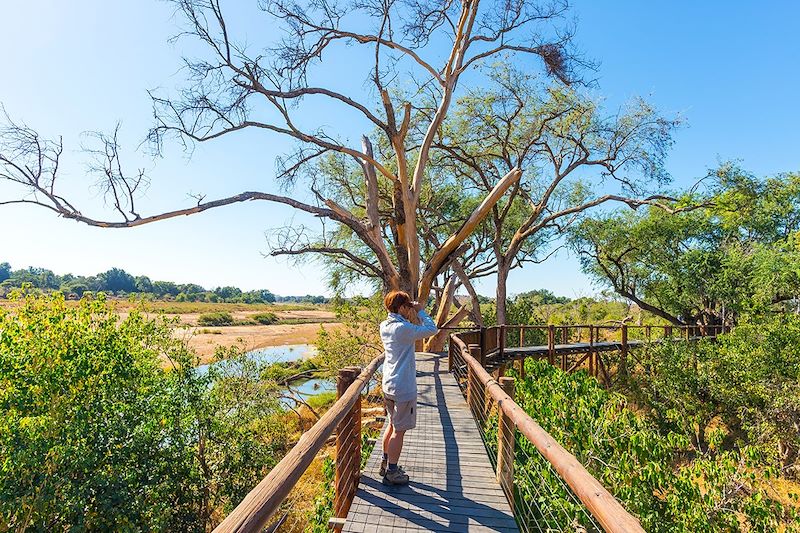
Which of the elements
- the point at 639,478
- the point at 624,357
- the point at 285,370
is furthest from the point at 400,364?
the point at 285,370

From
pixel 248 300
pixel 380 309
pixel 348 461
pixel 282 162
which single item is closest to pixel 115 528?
pixel 348 461

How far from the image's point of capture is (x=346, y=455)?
12.3 ft

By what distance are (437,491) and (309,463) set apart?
212cm

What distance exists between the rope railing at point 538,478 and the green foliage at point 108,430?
5569 mm

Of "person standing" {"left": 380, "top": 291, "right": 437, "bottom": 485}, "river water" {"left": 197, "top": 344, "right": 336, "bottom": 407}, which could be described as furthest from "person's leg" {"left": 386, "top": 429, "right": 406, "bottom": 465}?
"river water" {"left": 197, "top": 344, "right": 336, "bottom": 407}

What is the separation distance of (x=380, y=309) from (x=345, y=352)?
6.38ft

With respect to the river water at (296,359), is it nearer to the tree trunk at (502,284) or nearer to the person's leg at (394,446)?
the tree trunk at (502,284)

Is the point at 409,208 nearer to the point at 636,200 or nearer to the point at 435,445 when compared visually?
the point at 435,445

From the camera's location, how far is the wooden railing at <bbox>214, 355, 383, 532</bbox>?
1.45 meters

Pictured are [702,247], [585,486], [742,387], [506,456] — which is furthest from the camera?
[702,247]

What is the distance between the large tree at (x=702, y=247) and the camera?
596 inches

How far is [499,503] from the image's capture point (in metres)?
3.58

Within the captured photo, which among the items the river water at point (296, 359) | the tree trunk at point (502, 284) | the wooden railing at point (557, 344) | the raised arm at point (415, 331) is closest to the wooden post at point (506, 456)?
the raised arm at point (415, 331)

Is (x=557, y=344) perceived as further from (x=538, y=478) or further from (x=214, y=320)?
(x=214, y=320)
